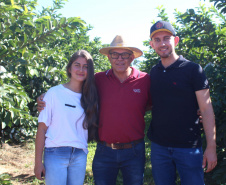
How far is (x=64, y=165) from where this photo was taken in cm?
222

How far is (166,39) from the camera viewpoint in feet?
8.13

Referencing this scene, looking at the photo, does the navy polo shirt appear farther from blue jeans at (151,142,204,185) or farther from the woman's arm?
the woman's arm

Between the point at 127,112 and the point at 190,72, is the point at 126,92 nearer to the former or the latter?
the point at 127,112

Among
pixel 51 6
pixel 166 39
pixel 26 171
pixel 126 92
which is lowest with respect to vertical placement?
pixel 26 171

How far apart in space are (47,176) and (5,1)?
74.6 inches

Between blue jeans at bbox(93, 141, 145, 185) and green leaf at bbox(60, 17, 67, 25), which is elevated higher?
green leaf at bbox(60, 17, 67, 25)

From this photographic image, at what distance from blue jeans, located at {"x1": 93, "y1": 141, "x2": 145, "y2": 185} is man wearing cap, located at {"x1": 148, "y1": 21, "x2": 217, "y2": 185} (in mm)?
179

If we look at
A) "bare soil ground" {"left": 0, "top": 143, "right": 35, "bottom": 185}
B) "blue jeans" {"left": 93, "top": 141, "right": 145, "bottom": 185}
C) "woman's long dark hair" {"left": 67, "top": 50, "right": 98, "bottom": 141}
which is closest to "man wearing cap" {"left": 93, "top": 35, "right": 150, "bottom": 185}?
"blue jeans" {"left": 93, "top": 141, "right": 145, "bottom": 185}

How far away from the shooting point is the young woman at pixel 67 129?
222cm

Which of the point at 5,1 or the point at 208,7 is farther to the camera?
the point at 208,7

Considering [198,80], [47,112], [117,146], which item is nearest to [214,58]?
[198,80]

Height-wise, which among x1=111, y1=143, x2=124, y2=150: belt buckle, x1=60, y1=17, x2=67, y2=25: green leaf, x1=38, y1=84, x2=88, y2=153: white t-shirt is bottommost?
x1=111, y1=143, x2=124, y2=150: belt buckle

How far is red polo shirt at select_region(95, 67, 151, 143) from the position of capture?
8.22 feet

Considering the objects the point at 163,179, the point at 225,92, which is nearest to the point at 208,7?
the point at 225,92
